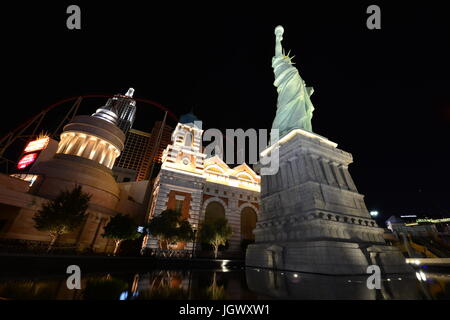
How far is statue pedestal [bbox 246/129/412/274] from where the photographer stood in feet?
41.9

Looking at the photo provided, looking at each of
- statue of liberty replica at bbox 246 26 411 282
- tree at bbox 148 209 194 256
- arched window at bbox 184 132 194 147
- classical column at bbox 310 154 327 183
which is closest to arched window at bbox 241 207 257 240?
tree at bbox 148 209 194 256

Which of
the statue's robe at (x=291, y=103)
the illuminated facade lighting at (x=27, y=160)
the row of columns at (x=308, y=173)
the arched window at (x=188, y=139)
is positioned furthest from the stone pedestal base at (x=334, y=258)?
the illuminated facade lighting at (x=27, y=160)

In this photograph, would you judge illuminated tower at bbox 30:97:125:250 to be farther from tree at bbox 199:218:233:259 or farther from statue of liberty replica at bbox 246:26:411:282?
statue of liberty replica at bbox 246:26:411:282

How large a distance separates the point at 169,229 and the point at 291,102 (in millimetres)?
19929

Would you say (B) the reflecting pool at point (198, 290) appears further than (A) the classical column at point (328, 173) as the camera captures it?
No

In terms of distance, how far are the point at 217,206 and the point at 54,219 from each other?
18.9 metres

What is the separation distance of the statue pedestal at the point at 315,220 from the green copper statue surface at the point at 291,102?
2379 mm

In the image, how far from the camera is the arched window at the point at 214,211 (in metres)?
28.6

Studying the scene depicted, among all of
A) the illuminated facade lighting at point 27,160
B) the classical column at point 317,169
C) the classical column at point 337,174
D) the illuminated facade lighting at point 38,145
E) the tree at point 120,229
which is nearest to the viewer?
the classical column at point 317,169

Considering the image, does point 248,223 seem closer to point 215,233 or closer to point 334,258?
point 215,233

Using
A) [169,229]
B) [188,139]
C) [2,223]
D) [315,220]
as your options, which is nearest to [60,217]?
[169,229]

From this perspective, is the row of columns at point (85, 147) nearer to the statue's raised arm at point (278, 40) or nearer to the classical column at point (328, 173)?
the statue's raised arm at point (278, 40)

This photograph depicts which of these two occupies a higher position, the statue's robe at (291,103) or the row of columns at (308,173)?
the statue's robe at (291,103)

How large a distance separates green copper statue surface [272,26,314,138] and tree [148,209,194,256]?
14853mm
